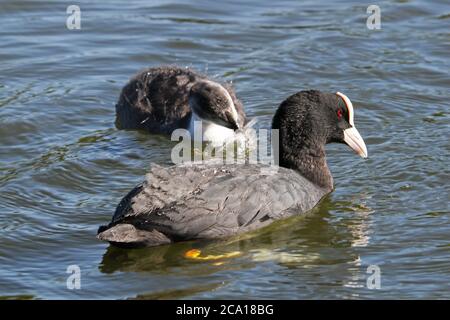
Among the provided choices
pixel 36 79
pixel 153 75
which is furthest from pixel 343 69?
pixel 36 79

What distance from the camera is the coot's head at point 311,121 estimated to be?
9164 mm

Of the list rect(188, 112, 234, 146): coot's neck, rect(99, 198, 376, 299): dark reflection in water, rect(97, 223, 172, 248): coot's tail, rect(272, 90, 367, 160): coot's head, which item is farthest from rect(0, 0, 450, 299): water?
rect(272, 90, 367, 160): coot's head

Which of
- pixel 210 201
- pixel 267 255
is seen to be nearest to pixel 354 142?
pixel 267 255

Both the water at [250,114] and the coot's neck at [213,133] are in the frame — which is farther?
the coot's neck at [213,133]

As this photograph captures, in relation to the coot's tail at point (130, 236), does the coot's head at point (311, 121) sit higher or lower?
higher

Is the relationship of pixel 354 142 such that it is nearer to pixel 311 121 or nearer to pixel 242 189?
pixel 311 121

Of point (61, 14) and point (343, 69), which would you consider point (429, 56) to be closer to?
point (343, 69)

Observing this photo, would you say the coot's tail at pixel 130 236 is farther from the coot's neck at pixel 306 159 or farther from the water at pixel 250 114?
the coot's neck at pixel 306 159

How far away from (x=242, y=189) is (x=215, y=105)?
2.53m

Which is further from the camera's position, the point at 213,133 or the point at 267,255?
the point at 213,133

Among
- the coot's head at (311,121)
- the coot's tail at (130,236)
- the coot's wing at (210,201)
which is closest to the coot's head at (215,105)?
the coot's head at (311,121)

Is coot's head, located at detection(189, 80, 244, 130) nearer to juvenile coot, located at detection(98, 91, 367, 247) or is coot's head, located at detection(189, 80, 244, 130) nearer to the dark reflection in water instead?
juvenile coot, located at detection(98, 91, 367, 247)

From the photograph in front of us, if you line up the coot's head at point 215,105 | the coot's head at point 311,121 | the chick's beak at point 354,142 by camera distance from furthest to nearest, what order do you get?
the coot's head at point 215,105 → the chick's beak at point 354,142 → the coot's head at point 311,121

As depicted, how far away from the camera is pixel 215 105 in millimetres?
10680
